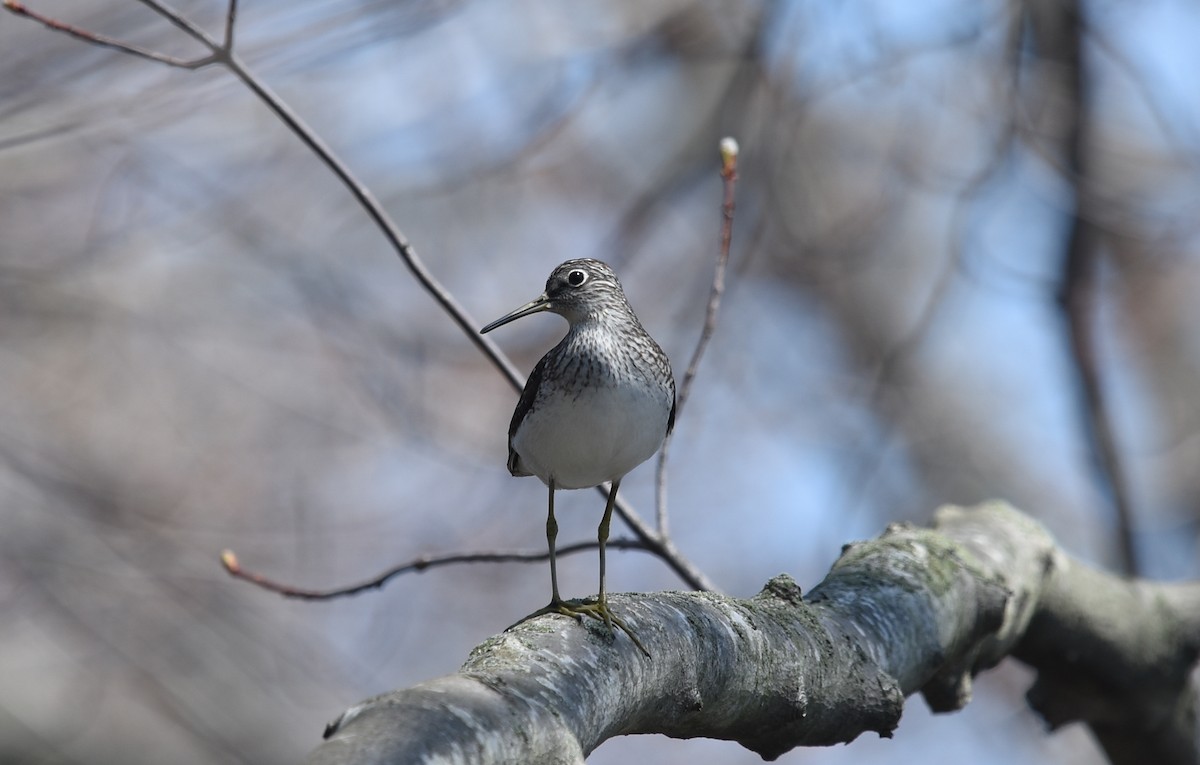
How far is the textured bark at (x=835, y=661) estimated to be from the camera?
201 centimetres

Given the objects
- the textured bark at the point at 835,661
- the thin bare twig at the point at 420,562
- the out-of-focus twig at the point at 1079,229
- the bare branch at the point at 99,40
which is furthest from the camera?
the out-of-focus twig at the point at 1079,229

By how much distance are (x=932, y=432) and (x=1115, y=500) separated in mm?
1933

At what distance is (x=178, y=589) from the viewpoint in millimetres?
7078

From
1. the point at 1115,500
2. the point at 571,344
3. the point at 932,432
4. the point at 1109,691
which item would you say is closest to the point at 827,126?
the point at 932,432

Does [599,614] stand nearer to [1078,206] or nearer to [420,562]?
[420,562]

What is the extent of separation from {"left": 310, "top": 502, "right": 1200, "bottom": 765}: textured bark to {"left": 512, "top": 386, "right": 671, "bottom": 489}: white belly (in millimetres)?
436

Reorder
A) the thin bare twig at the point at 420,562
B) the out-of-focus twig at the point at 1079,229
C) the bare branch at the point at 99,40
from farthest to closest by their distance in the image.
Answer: the out-of-focus twig at the point at 1079,229 < the thin bare twig at the point at 420,562 < the bare branch at the point at 99,40

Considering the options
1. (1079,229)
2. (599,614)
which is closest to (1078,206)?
(1079,229)

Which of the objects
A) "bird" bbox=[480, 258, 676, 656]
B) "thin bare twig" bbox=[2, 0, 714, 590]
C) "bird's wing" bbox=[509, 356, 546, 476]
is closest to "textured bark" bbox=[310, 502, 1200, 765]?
"bird" bbox=[480, 258, 676, 656]

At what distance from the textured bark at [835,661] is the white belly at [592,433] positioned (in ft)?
1.43

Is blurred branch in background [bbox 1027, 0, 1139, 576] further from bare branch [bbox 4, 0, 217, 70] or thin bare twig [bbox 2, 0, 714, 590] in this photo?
bare branch [bbox 4, 0, 217, 70]

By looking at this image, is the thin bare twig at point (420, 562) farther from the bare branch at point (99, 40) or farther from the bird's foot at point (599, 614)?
the bare branch at point (99, 40)

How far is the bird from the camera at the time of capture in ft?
9.81

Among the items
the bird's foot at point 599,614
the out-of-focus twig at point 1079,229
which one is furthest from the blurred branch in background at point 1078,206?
the bird's foot at point 599,614
